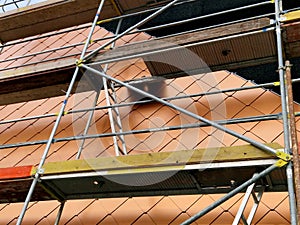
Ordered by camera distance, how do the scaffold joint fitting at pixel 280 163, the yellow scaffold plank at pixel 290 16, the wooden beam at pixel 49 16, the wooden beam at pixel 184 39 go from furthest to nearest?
the wooden beam at pixel 49 16
the wooden beam at pixel 184 39
the yellow scaffold plank at pixel 290 16
the scaffold joint fitting at pixel 280 163

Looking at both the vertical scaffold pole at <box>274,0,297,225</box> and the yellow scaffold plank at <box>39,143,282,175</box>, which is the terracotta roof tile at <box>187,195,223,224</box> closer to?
the yellow scaffold plank at <box>39,143,282,175</box>

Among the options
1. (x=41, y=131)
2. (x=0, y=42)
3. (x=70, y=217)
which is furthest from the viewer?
(x=0, y=42)

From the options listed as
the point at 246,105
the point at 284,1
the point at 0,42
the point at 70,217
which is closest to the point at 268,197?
the point at 246,105

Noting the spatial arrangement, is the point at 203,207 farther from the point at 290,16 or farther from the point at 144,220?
the point at 290,16

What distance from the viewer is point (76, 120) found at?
2869 millimetres

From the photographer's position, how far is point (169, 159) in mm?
1568

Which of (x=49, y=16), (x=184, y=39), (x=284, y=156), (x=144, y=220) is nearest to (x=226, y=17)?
(x=184, y=39)

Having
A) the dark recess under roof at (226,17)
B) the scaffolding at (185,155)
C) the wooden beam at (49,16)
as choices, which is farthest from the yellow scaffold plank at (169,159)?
the wooden beam at (49,16)

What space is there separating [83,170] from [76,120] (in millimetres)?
1200

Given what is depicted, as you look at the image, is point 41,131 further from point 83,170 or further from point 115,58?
point 83,170

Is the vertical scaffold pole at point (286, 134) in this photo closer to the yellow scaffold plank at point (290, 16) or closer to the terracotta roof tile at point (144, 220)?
the yellow scaffold plank at point (290, 16)

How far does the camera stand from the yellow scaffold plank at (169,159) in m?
1.49

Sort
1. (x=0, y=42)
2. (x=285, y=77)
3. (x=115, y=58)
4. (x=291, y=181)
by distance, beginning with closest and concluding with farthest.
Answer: (x=291, y=181), (x=285, y=77), (x=115, y=58), (x=0, y=42)

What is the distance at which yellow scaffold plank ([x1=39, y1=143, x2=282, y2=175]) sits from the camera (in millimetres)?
1487
